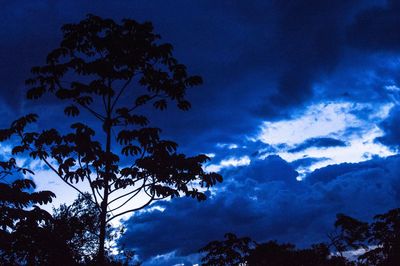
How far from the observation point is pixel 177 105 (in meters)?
12.0

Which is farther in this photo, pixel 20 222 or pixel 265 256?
pixel 265 256

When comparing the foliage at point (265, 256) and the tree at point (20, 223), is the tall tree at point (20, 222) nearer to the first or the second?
the tree at point (20, 223)

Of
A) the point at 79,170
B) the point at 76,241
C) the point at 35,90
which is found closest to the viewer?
the point at 79,170

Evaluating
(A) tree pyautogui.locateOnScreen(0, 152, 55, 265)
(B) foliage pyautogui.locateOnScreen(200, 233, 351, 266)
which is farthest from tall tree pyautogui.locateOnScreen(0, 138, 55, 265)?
(B) foliage pyautogui.locateOnScreen(200, 233, 351, 266)

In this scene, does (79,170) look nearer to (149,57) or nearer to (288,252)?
(149,57)

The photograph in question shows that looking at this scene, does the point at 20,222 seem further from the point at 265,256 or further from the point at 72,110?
the point at 265,256

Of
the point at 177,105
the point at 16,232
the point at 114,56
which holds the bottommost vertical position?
the point at 16,232

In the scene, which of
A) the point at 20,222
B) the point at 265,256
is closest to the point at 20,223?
the point at 20,222

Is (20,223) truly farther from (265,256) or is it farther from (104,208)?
(265,256)

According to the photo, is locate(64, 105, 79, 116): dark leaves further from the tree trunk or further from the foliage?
the foliage

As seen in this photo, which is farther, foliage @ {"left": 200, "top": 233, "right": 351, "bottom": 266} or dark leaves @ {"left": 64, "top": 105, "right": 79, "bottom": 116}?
foliage @ {"left": 200, "top": 233, "right": 351, "bottom": 266}

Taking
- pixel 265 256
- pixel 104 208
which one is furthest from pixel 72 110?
pixel 265 256

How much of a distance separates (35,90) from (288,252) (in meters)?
21.2

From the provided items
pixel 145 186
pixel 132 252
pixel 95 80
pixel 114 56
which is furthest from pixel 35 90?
pixel 132 252
